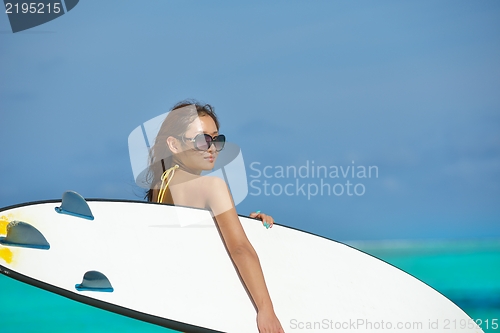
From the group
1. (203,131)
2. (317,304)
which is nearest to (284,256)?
(317,304)

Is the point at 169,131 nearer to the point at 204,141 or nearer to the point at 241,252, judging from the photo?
the point at 204,141

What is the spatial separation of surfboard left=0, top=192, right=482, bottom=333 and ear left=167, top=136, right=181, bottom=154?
0.72 ft

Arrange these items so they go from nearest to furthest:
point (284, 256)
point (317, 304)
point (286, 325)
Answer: point (286, 325) < point (317, 304) < point (284, 256)

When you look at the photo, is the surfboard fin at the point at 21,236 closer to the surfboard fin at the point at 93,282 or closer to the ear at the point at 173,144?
the surfboard fin at the point at 93,282

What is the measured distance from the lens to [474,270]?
6.40 meters

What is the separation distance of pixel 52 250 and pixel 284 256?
0.92m

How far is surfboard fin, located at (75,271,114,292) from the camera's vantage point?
5.20ft

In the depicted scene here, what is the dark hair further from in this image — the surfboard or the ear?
the surfboard

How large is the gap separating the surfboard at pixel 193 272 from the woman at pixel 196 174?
7cm

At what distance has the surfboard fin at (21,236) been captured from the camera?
5.53 feet

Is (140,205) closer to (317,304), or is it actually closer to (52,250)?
(52,250)

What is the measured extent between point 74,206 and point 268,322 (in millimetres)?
825

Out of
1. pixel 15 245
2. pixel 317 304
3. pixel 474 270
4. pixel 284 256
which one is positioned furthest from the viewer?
pixel 474 270

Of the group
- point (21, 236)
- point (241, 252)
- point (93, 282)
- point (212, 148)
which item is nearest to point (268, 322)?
point (241, 252)
